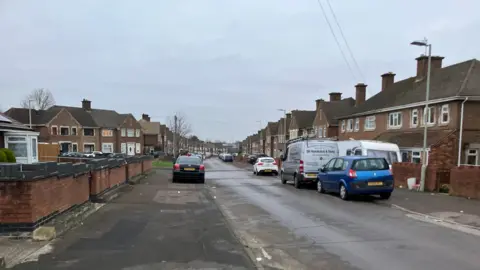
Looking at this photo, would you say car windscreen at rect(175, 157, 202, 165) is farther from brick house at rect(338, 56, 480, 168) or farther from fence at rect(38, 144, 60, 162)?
fence at rect(38, 144, 60, 162)

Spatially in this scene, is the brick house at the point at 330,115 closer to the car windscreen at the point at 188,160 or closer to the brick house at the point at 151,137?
the car windscreen at the point at 188,160

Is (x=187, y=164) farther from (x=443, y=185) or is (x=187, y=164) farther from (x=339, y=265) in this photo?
(x=339, y=265)

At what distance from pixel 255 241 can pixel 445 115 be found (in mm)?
23259

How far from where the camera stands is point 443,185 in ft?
52.9

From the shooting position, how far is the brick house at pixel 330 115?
163 feet

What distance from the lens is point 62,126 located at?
66.6 meters

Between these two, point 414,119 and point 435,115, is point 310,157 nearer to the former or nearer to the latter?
point 435,115

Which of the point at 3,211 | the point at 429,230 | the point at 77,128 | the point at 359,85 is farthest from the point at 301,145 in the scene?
the point at 77,128

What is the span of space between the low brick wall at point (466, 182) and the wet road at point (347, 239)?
407 cm

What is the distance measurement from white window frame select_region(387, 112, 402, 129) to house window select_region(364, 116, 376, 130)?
2684 millimetres

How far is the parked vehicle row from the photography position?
13.2 metres

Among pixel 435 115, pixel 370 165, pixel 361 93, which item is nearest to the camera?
pixel 370 165

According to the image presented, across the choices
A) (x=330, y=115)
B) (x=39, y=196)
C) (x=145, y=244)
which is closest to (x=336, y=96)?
(x=330, y=115)

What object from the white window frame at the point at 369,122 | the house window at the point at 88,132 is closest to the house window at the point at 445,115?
the white window frame at the point at 369,122
